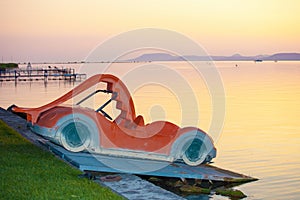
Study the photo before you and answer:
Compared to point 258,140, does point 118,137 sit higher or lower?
higher

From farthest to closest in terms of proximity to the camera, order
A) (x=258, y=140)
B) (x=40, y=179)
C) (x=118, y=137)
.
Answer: (x=258, y=140), (x=118, y=137), (x=40, y=179)

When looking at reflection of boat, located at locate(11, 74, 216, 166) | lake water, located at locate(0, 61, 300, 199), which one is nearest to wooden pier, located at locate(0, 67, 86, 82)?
lake water, located at locate(0, 61, 300, 199)


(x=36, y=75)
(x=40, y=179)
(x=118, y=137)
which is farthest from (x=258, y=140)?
(x=36, y=75)

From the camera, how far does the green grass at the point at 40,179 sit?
25.2 ft

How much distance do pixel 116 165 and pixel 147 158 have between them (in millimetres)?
828

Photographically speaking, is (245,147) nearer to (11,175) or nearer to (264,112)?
(11,175)

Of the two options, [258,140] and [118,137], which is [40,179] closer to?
[118,137]

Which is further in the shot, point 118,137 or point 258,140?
point 258,140

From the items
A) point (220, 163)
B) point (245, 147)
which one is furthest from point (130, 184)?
point (245, 147)

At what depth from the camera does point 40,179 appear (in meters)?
8.55

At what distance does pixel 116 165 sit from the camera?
1019 centimetres

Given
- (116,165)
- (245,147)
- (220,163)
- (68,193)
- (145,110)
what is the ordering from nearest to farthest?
(68,193) → (116,165) → (220,163) → (245,147) → (145,110)

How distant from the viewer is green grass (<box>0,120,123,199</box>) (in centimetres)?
768

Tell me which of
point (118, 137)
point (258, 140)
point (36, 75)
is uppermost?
point (36, 75)
